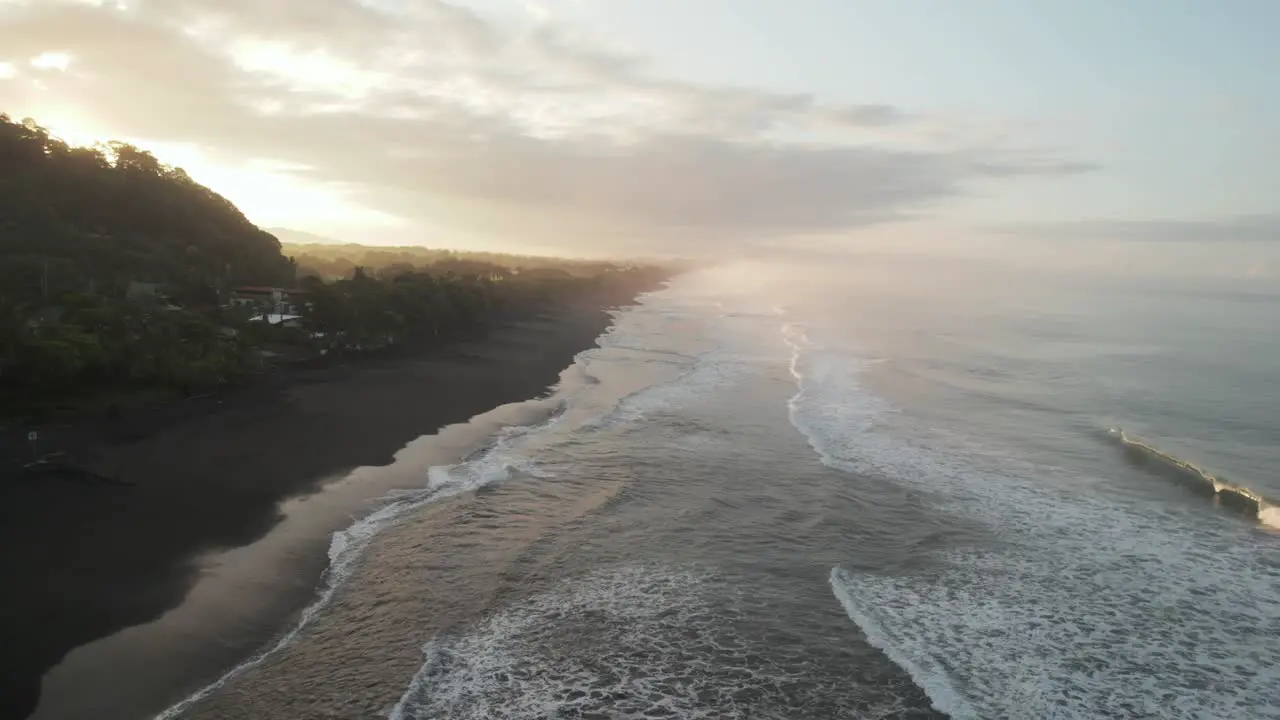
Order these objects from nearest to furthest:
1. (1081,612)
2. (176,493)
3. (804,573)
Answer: (1081,612), (804,573), (176,493)

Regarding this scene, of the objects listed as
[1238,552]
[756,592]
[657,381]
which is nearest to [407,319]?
[657,381]

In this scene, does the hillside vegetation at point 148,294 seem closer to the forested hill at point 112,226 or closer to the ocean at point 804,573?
the forested hill at point 112,226

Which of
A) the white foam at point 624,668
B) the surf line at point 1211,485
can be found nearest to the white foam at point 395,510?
the white foam at point 624,668

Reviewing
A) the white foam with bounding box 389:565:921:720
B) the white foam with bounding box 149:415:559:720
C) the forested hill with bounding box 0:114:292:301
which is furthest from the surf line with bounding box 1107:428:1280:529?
the forested hill with bounding box 0:114:292:301

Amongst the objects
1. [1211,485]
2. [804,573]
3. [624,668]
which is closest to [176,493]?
[624,668]

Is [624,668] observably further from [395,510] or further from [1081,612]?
[1081,612]

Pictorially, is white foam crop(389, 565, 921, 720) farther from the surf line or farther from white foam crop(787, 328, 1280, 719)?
the surf line
